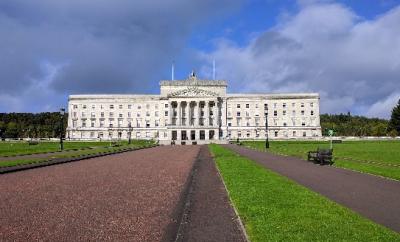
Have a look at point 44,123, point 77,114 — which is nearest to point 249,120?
point 77,114

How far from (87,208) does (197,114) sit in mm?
131926

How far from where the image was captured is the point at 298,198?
49.1 ft

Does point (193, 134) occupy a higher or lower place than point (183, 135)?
higher

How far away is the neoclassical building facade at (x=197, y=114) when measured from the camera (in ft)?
495

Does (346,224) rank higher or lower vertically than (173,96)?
lower

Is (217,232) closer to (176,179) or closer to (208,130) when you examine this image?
(176,179)

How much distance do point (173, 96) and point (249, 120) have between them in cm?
2920

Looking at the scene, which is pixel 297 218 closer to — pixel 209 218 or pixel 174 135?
pixel 209 218

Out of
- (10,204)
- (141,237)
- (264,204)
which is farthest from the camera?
(10,204)

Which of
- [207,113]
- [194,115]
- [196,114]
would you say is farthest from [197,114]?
[207,113]

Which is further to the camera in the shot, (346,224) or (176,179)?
(176,179)

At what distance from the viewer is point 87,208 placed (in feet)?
46.2

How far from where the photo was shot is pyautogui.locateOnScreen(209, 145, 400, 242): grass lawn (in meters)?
9.55

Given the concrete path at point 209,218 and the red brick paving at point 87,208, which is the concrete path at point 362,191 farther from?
the red brick paving at point 87,208
